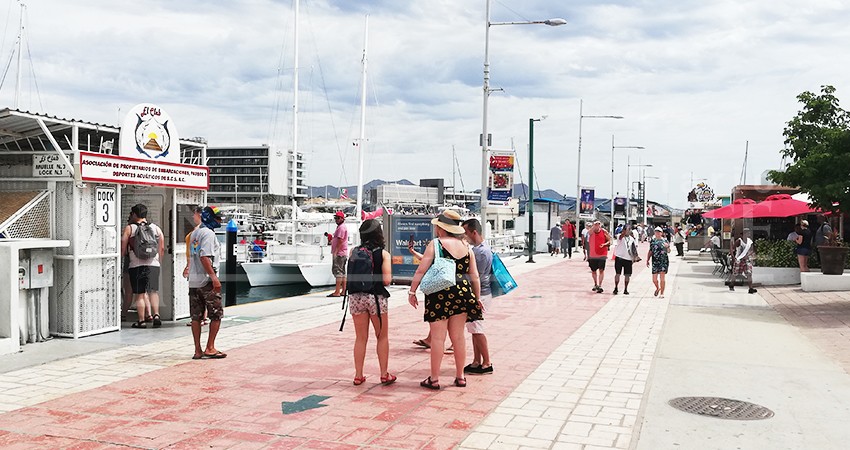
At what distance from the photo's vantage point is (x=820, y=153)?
517 inches

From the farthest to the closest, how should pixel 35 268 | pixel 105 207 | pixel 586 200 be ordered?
1. pixel 586 200
2. pixel 105 207
3. pixel 35 268

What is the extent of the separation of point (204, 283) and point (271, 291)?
796 inches

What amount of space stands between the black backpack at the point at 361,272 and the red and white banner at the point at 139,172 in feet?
13.4

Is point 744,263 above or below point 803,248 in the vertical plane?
below

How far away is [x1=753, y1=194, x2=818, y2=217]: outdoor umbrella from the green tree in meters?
4.91

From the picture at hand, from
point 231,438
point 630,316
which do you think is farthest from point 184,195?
point 630,316

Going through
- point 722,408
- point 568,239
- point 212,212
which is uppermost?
point 212,212

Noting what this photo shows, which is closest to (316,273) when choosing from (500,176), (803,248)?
(500,176)

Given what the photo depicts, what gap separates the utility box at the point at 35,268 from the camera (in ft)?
28.1

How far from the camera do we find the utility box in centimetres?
856

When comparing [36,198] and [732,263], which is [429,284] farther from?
[732,263]

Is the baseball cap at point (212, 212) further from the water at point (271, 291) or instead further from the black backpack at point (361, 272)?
the water at point (271, 291)

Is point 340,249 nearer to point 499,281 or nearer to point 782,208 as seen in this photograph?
point 499,281

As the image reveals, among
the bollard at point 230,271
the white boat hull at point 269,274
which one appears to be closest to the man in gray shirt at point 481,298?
the bollard at point 230,271
